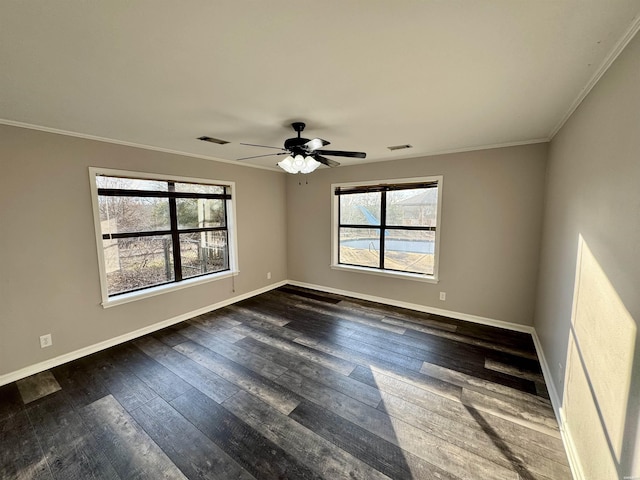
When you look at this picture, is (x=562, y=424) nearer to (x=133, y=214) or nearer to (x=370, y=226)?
(x=370, y=226)

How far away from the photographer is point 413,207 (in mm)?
4148

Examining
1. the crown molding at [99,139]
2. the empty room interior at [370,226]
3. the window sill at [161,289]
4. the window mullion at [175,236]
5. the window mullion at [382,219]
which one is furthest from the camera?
the window mullion at [382,219]

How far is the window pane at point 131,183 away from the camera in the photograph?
10.1 feet

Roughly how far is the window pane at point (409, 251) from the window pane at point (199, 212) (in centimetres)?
283

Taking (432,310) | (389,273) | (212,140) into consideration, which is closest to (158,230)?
(212,140)

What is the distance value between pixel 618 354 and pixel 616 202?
74 cm

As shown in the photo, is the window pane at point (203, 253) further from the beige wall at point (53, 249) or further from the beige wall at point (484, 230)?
the beige wall at point (484, 230)

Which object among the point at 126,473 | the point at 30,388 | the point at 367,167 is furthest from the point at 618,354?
the point at 30,388

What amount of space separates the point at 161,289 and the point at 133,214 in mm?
1047

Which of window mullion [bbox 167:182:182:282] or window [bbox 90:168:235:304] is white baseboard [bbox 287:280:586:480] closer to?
window [bbox 90:168:235:304]

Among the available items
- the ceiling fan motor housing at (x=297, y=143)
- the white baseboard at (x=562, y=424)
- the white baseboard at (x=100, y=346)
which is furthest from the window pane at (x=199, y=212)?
the white baseboard at (x=562, y=424)

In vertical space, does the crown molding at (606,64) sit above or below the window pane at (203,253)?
above

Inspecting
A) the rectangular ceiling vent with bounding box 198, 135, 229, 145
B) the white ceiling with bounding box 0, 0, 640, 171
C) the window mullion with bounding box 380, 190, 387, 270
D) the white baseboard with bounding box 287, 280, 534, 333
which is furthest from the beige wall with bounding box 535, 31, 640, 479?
the rectangular ceiling vent with bounding box 198, 135, 229, 145

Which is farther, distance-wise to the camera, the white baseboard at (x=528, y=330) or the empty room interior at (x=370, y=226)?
the white baseboard at (x=528, y=330)
